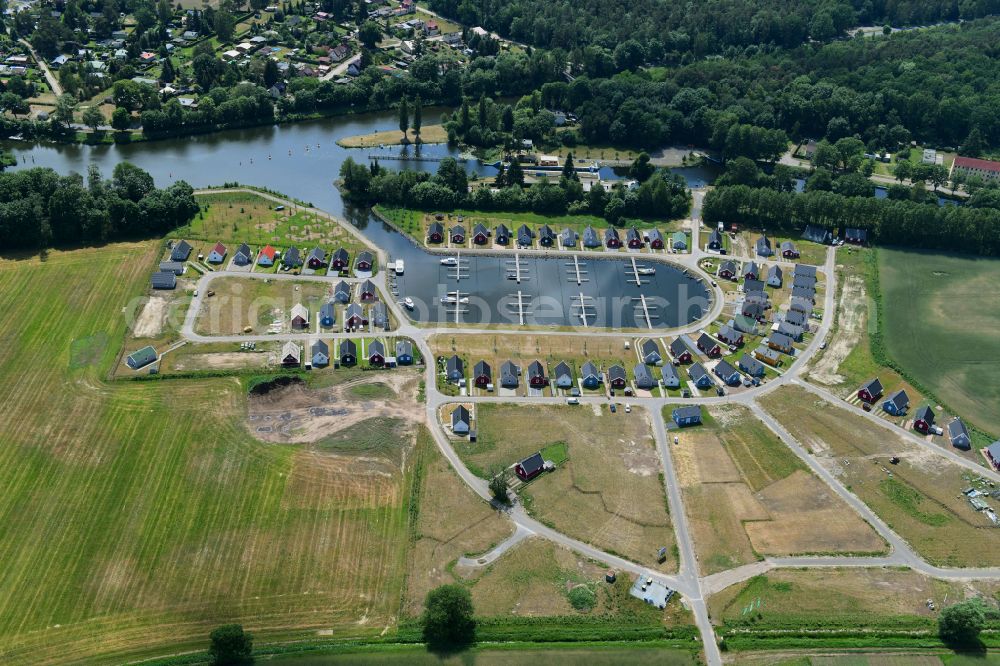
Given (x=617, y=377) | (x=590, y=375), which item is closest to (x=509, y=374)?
(x=590, y=375)

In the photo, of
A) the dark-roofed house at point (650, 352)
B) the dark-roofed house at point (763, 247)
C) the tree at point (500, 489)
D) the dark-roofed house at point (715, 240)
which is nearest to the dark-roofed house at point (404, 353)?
the tree at point (500, 489)

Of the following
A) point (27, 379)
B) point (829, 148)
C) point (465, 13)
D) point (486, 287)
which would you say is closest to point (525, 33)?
point (465, 13)

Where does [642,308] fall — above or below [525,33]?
below

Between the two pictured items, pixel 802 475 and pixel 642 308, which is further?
pixel 642 308

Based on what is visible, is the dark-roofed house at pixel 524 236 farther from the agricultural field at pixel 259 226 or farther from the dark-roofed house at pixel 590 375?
the dark-roofed house at pixel 590 375

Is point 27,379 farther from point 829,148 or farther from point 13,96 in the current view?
point 829,148

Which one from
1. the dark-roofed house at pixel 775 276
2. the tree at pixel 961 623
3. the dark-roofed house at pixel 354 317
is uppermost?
the dark-roofed house at pixel 775 276
